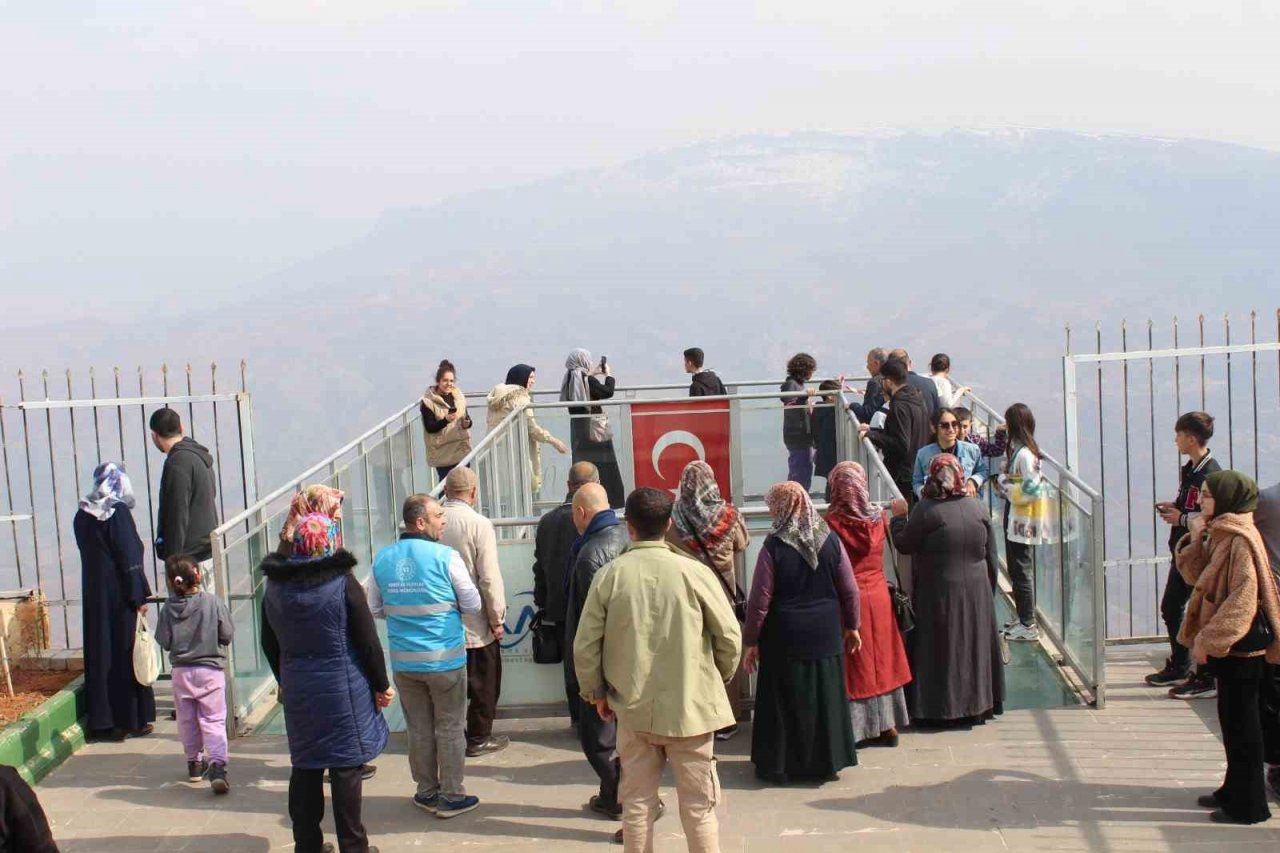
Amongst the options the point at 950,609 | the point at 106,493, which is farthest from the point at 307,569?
the point at 950,609

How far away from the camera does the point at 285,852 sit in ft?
21.1

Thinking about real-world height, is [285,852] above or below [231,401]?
below

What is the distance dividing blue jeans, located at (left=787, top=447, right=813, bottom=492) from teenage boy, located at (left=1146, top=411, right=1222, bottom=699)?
450 cm

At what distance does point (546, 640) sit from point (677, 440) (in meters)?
4.98

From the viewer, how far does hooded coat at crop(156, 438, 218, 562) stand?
8.52m

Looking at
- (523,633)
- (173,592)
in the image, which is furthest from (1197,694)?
(173,592)

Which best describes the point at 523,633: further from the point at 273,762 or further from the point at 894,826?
Answer: the point at 894,826

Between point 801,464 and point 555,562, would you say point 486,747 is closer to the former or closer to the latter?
point 555,562

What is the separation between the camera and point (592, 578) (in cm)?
644

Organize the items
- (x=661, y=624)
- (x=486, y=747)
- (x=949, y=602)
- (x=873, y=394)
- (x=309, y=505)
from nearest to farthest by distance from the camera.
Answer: (x=661, y=624)
(x=309, y=505)
(x=949, y=602)
(x=486, y=747)
(x=873, y=394)

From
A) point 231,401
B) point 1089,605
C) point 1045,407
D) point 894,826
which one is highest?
point 231,401

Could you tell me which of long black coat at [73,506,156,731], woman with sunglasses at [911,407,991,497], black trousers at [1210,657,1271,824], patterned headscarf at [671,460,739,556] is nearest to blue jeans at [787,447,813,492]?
woman with sunglasses at [911,407,991,497]

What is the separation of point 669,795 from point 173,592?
279cm

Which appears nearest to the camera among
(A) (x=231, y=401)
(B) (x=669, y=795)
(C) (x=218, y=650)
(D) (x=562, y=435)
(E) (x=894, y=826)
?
(E) (x=894, y=826)
